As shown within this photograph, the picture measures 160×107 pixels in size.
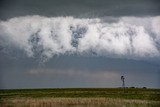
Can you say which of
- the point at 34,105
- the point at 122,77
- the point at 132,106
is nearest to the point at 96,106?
the point at 132,106

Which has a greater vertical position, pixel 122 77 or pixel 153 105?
pixel 122 77

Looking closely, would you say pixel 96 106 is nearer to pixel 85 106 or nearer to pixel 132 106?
pixel 85 106

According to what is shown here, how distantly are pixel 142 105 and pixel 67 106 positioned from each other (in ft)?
37.0

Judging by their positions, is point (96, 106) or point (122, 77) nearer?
point (96, 106)

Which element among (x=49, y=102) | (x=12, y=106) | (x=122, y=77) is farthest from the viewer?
(x=122, y=77)

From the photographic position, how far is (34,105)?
196 feet

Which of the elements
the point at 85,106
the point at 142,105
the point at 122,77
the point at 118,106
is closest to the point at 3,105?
the point at 85,106

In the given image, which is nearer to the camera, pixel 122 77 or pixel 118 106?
pixel 118 106

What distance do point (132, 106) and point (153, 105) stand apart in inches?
164

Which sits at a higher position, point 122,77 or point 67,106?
point 122,77

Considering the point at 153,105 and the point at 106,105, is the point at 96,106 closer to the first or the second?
the point at 106,105

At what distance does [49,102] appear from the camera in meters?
65.0

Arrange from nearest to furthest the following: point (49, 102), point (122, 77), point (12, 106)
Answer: point (12, 106)
point (49, 102)
point (122, 77)

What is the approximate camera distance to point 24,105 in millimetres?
59812
